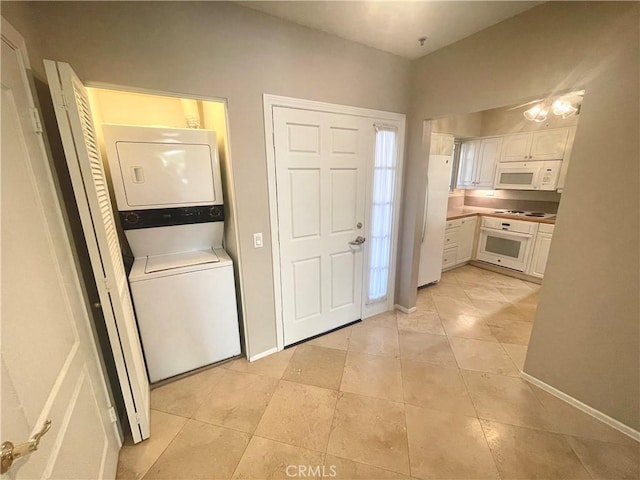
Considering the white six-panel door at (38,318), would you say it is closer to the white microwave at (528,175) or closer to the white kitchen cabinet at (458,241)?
the white kitchen cabinet at (458,241)

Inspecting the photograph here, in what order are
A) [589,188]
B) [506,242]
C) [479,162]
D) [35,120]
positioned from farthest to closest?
[479,162]
[506,242]
[589,188]
[35,120]

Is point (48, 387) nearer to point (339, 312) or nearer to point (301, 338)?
point (301, 338)

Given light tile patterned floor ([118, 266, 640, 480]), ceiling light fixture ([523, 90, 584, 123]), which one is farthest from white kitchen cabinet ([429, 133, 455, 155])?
light tile patterned floor ([118, 266, 640, 480])

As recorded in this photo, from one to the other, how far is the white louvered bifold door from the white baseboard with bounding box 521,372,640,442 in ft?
8.52

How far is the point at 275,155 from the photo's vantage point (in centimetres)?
184

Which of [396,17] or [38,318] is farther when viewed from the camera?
[396,17]

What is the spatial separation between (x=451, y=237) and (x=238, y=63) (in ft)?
11.4

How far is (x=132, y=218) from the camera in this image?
176 cm

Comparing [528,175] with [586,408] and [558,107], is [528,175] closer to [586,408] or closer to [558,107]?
[558,107]

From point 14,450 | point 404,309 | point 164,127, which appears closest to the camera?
point 14,450

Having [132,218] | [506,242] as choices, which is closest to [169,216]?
[132,218]

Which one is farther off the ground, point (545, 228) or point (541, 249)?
point (545, 228)

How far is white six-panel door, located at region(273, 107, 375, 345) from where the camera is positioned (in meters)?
1.92

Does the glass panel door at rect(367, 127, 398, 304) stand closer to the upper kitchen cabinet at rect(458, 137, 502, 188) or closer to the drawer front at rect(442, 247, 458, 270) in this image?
the drawer front at rect(442, 247, 458, 270)
